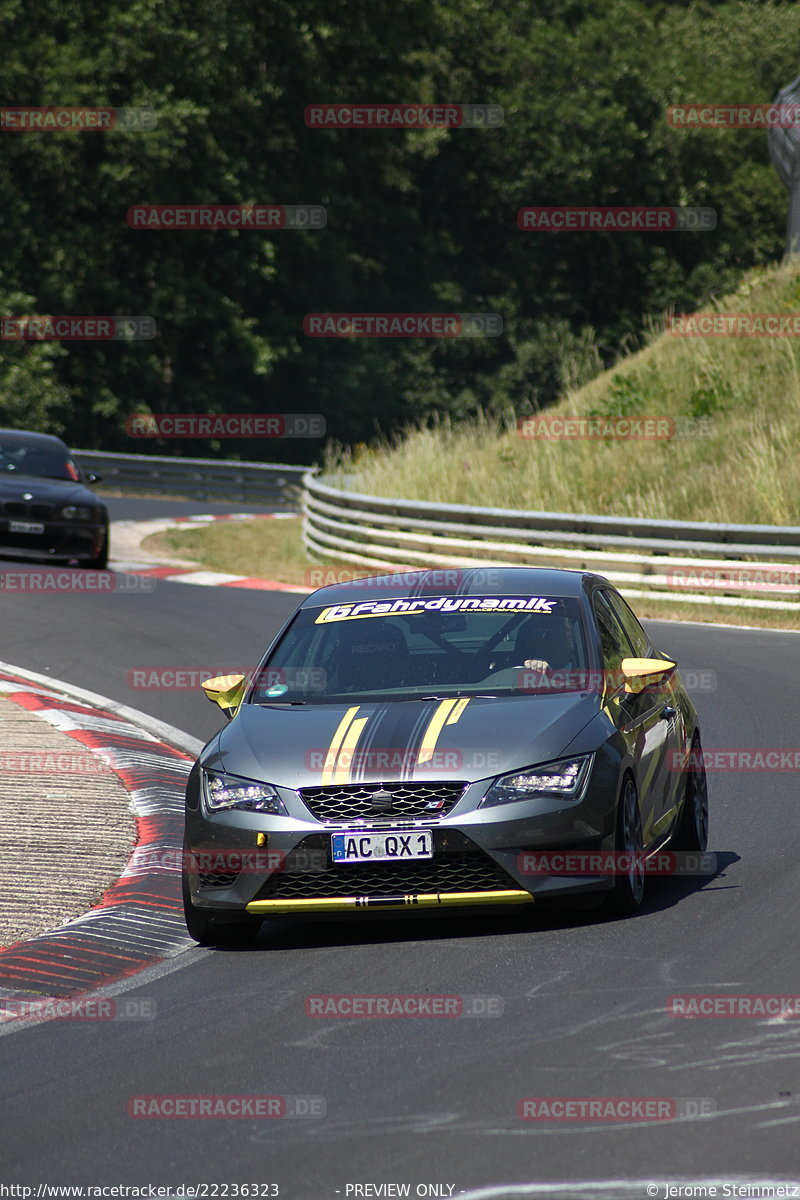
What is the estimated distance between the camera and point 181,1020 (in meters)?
6.35

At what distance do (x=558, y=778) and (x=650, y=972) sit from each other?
0.96 m

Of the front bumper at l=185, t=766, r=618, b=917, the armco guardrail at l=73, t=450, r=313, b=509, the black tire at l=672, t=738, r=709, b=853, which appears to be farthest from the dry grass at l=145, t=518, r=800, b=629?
the front bumper at l=185, t=766, r=618, b=917

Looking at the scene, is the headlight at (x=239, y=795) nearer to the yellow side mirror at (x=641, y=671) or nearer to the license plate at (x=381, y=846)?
the license plate at (x=381, y=846)

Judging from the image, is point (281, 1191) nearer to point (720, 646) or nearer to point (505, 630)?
point (505, 630)

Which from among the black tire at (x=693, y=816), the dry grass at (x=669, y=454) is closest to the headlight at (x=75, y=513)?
the dry grass at (x=669, y=454)

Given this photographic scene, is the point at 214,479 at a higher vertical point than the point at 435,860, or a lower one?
lower

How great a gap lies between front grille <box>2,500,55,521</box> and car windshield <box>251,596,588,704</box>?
14496mm

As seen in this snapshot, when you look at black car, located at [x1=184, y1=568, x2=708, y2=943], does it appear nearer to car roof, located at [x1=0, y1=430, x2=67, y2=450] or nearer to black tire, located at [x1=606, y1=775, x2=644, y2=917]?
black tire, located at [x1=606, y1=775, x2=644, y2=917]

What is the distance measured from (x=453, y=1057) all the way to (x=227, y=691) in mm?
3029

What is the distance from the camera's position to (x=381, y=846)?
7.08 metres

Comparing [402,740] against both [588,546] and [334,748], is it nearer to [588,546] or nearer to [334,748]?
[334,748]

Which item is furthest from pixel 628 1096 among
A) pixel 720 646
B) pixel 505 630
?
pixel 720 646

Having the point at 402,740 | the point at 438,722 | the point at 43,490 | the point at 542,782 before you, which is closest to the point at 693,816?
the point at 542,782

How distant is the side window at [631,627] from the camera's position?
A: 29.5 feet
